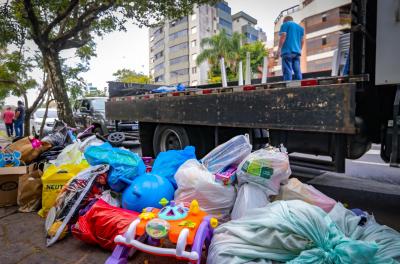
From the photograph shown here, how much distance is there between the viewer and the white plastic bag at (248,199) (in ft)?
7.80

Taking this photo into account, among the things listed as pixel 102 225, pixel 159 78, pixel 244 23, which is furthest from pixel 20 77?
pixel 244 23

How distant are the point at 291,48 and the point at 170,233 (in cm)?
416

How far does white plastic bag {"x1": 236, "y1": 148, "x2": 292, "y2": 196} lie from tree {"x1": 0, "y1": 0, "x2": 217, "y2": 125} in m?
7.51

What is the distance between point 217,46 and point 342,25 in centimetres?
2982

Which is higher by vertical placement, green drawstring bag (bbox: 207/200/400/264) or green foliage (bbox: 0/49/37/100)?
green foliage (bbox: 0/49/37/100)

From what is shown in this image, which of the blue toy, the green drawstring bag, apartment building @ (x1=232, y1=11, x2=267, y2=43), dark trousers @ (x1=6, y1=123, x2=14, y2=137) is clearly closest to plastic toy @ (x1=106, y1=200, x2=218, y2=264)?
the green drawstring bag

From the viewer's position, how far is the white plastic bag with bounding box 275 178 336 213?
97.2 inches

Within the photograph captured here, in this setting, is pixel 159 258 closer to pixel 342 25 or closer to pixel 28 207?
pixel 28 207

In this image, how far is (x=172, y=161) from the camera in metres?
3.23

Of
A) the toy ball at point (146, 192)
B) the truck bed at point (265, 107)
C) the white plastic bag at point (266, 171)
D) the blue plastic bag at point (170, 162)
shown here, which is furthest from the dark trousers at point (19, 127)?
the white plastic bag at point (266, 171)

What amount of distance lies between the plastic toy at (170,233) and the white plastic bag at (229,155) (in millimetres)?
808

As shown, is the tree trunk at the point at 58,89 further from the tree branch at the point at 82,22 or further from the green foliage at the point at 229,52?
the green foliage at the point at 229,52

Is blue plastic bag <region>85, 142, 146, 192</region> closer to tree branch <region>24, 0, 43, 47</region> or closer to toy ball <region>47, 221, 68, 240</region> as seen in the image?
toy ball <region>47, 221, 68, 240</region>

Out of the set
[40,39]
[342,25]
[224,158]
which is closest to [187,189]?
[224,158]
